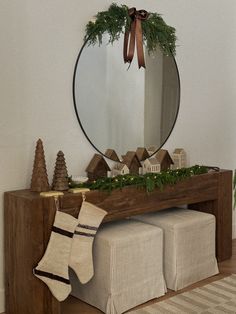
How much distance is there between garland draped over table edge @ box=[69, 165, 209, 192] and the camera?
2549mm

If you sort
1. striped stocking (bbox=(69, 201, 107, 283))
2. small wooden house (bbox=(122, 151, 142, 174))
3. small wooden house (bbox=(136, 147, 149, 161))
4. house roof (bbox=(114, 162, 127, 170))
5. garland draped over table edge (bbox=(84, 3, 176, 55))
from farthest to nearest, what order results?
small wooden house (bbox=(136, 147, 149, 161)) < small wooden house (bbox=(122, 151, 142, 174)) < house roof (bbox=(114, 162, 127, 170)) < garland draped over table edge (bbox=(84, 3, 176, 55)) < striped stocking (bbox=(69, 201, 107, 283))

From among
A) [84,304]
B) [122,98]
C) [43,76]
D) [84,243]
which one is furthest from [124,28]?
[84,304]

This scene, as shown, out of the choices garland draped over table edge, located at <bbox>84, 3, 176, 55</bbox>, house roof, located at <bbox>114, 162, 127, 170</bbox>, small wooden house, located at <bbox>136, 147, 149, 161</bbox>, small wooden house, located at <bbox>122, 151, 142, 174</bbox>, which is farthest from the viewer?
small wooden house, located at <bbox>136, 147, 149, 161</bbox>

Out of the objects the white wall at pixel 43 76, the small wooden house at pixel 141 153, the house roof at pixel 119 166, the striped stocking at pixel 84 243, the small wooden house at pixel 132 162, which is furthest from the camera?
the small wooden house at pixel 141 153

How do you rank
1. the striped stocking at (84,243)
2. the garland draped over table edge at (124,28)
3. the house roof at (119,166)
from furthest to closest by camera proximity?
the house roof at (119,166) → the garland draped over table edge at (124,28) → the striped stocking at (84,243)

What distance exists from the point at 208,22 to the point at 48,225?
2262mm

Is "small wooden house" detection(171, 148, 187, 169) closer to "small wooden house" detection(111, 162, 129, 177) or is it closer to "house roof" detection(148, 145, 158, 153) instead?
"house roof" detection(148, 145, 158, 153)

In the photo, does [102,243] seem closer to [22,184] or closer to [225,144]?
[22,184]

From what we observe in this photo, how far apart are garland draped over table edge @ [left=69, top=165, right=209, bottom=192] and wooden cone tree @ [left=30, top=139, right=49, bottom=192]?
0.59 ft

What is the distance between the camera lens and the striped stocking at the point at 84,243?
2352mm

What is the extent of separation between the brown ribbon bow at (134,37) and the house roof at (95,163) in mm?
661

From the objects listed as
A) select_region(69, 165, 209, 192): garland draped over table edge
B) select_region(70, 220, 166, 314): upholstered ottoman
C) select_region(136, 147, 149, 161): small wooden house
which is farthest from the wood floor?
select_region(136, 147, 149, 161): small wooden house

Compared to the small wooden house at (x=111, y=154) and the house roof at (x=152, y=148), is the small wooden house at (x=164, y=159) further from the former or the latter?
the small wooden house at (x=111, y=154)

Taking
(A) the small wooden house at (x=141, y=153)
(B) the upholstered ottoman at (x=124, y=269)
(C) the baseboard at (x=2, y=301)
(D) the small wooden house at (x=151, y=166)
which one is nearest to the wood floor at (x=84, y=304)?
(B) the upholstered ottoman at (x=124, y=269)
